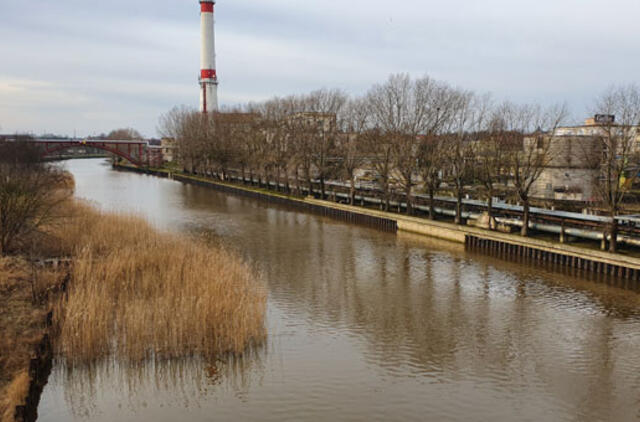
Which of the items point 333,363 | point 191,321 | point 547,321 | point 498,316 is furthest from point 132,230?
point 547,321

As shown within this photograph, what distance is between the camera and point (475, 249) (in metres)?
29.0

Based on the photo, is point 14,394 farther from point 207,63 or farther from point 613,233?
point 207,63

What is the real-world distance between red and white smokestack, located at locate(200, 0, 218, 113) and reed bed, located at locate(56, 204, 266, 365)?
228ft

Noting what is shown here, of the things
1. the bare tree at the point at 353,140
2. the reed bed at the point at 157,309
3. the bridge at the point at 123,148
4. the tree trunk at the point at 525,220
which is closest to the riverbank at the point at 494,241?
the tree trunk at the point at 525,220

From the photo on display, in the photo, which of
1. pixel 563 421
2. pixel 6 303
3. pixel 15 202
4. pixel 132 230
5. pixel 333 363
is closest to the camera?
pixel 563 421

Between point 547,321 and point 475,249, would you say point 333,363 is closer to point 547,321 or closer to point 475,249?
point 547,321

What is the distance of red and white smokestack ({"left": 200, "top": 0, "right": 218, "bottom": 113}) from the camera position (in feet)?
284

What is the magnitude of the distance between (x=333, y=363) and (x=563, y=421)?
5.49 meters

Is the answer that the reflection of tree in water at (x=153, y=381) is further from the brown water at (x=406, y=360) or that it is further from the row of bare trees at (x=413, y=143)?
the row of bare trees at (x=413, y=143)

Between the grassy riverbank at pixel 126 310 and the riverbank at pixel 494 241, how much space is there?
14.0m

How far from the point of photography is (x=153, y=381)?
12586mm

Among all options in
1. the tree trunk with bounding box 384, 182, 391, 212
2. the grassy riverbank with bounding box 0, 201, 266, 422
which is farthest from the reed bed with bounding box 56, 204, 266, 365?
the tree trunk with bounding box 384, 182, 391, 212

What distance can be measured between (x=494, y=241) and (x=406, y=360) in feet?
51.8

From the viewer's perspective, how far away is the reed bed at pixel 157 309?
13625 millimetres
